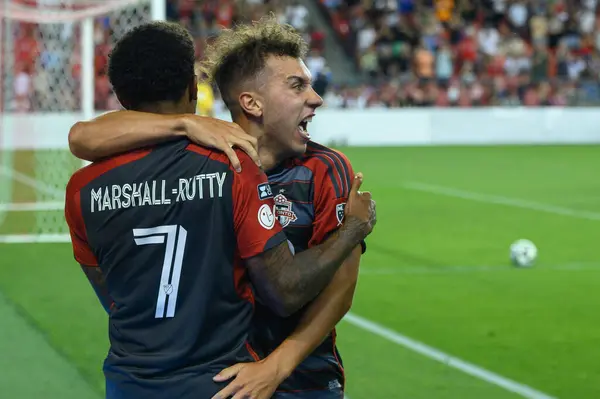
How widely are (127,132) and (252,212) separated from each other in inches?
16.3

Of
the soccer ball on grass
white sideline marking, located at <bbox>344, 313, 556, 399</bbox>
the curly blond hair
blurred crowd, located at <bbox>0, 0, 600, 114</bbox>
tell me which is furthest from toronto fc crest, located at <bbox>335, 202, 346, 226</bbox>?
blurred crowd, located at <bbox>0, 0, 600, 114</bbox>

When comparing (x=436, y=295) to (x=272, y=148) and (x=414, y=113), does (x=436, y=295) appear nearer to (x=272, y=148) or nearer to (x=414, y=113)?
(x=272, y=148)

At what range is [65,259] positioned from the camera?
11141 millimetres

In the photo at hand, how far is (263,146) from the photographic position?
131 inches

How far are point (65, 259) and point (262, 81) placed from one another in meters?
8.27

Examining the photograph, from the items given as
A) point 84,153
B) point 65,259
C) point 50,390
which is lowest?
point 65,259

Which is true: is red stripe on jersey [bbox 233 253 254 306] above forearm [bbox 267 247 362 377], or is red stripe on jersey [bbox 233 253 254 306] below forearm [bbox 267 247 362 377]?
above

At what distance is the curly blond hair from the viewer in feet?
10.7

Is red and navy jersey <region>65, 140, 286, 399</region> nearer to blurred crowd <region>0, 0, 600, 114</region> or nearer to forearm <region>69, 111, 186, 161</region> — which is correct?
forearm <region>69, 111, 186, 161</region>

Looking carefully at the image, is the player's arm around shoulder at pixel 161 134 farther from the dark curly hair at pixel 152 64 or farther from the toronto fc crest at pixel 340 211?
the toronto fc crest at pixel 340 211

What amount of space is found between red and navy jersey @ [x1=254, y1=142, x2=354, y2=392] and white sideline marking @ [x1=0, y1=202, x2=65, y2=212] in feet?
34.9

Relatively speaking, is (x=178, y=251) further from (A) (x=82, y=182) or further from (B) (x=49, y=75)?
(B) (x=49, y=75)

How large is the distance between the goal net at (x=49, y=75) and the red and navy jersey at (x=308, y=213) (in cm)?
679

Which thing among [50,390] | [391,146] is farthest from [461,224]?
[391,146]
